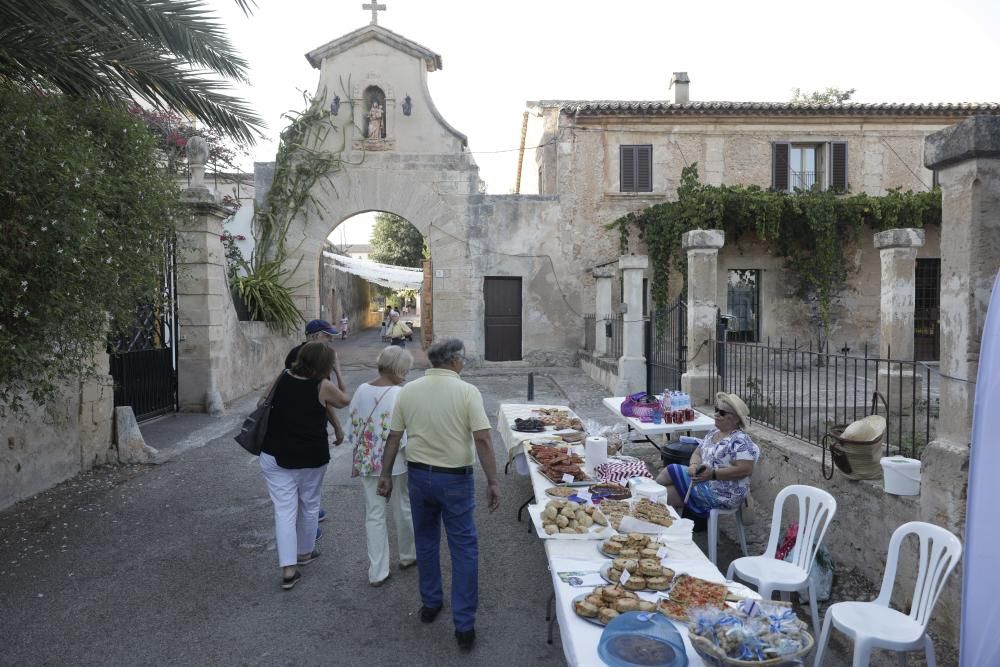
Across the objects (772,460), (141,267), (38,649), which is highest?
(141,267)

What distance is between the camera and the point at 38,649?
144 inches

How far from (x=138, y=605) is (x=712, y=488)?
3746 mm

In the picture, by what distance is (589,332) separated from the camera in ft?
54.7

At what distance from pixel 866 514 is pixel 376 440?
3.13 metres

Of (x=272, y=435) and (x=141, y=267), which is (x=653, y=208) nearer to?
(x=141, y=267)

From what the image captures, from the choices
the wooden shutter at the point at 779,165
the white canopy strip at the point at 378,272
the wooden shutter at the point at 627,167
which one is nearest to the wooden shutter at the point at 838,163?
the wooden shutter at the point at 779,165

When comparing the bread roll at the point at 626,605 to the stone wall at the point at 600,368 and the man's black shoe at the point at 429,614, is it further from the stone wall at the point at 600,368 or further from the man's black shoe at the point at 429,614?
the stone wall at the point at 600,368

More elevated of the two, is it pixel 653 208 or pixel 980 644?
pixel 653 208

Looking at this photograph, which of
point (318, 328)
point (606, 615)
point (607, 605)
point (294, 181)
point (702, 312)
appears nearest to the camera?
point (606, 615)

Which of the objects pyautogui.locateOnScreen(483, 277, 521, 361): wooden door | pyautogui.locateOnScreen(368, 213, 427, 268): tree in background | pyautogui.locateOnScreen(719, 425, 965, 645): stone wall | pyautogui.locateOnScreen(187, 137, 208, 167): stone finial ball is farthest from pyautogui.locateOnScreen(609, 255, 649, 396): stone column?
pyautogui.locateOnScreen(368, 213, 427, 268): tree in background

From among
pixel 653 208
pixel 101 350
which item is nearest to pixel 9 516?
pixel 101 350

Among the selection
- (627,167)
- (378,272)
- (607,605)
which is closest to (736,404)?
(607,605)

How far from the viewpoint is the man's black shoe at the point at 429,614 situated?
3922 mm

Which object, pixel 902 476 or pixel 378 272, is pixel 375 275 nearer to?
pixel 378 272
